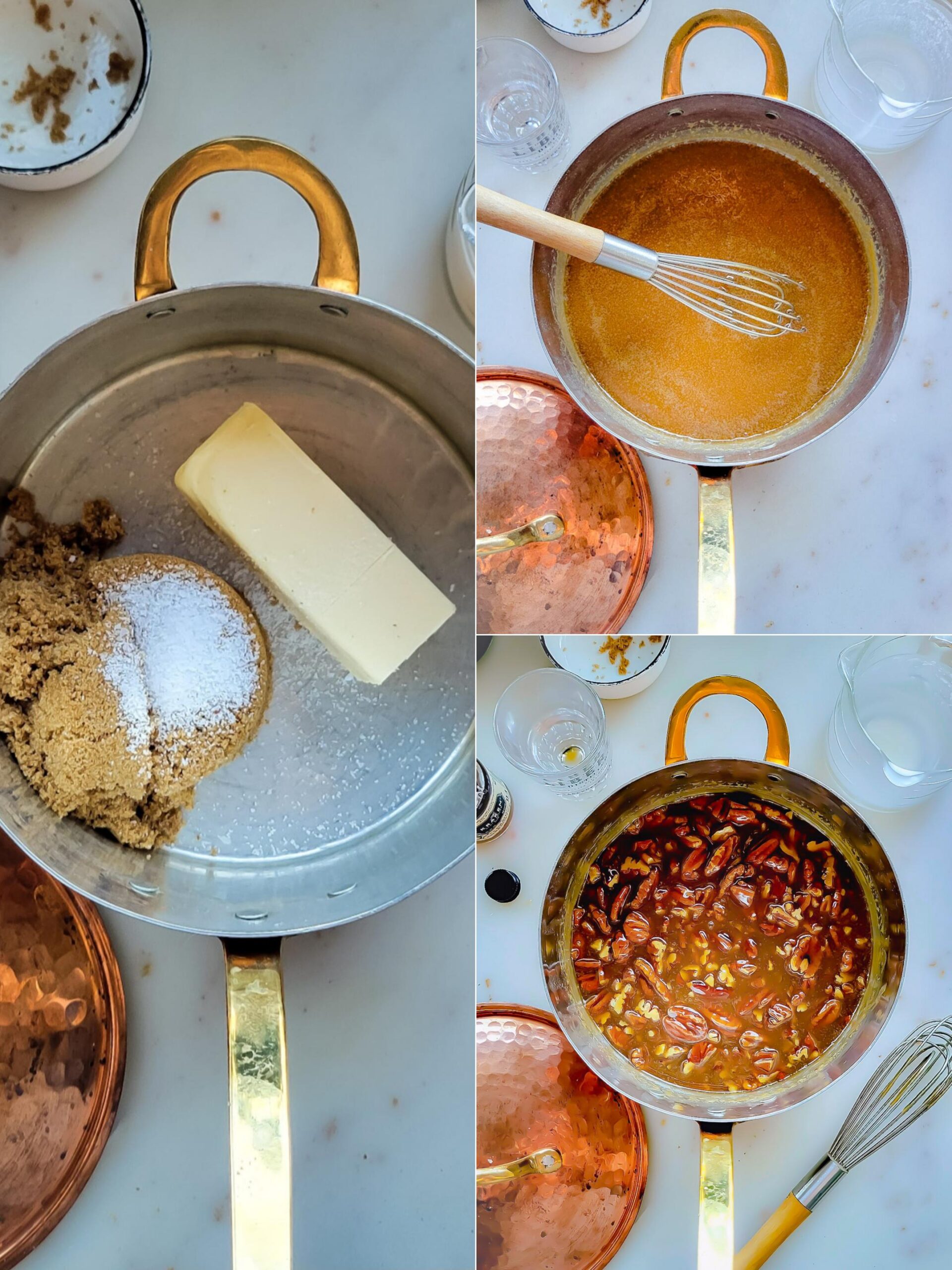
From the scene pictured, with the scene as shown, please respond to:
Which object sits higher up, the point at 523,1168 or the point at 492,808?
the point at 492,808

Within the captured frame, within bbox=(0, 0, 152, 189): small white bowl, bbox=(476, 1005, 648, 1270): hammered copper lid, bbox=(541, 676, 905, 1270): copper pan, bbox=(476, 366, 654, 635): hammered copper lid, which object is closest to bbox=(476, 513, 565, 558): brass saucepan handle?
bbox=(476, 366, 654, 635): hammered copper lid

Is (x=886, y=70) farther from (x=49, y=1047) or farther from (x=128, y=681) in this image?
(x=49, y=1047)

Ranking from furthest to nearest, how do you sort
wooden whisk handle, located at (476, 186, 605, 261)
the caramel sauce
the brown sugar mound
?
1. the brown sugar mound
2. the caramel sauce
3. wooden whisk handle, located at (476, 186, 605, 261)

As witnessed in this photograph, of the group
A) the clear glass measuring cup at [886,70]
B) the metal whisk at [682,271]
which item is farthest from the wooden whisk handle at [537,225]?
the clear glass measuring cup at [886,70]

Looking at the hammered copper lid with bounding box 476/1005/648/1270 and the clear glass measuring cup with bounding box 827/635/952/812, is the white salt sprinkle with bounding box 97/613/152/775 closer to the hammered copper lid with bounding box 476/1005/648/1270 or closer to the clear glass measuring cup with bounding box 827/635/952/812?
the hammered copper lid with bounding box 476/1005/648/1270

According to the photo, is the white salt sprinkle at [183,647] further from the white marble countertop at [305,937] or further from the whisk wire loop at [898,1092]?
the whisk wire loop at [898,1092]

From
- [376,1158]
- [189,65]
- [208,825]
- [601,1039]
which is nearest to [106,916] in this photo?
[208,825]

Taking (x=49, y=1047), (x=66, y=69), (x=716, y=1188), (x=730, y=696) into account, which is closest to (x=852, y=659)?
(x=730, y=696)
